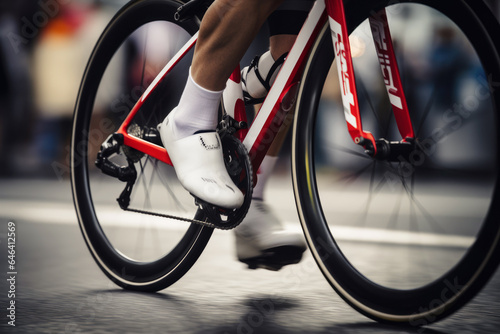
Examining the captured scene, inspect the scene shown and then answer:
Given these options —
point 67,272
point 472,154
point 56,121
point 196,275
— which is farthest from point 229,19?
point 56,121

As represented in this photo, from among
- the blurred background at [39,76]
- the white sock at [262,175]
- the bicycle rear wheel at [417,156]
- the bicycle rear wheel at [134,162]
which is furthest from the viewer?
the blurred background at [39,76]

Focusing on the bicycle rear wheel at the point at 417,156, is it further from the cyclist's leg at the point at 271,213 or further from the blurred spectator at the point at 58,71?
the blurred spectator at the point at 58,71

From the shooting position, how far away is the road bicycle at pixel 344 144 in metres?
2.34

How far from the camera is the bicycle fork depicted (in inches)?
97.5

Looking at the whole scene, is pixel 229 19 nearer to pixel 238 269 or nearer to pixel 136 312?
pixel 136 312

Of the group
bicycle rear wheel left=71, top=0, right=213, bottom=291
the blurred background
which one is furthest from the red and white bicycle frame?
the blurred background

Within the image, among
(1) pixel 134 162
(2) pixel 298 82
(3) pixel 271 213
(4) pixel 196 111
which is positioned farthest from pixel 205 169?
(1) pixel 134 162

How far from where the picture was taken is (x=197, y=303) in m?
3.09

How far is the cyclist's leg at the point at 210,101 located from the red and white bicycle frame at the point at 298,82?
132 mm

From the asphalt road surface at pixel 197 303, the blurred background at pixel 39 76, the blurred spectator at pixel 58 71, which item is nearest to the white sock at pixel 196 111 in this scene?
the asphalt road surface at pixel 197 303

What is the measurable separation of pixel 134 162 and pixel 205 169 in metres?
0.63

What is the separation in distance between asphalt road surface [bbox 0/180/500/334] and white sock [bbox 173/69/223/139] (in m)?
0.63

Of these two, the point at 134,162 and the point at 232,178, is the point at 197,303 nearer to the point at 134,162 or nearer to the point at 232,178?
the point at 232,178

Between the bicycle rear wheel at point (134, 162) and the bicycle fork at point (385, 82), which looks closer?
the bicycle fork at point (385, 82)
